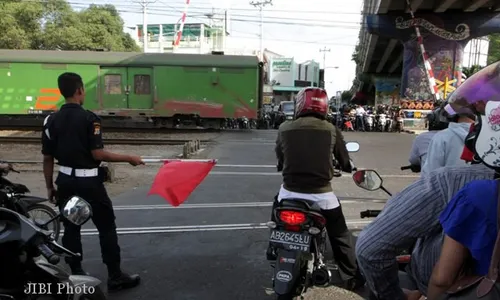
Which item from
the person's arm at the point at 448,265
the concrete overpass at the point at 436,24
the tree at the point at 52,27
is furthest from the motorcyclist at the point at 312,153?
the tree at the point at 52,27

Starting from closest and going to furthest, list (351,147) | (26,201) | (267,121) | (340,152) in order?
(340,152), (351,147), (26,201), (267,121)

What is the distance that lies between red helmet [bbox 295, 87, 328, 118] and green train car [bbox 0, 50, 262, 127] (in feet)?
55.0

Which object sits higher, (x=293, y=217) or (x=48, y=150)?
(x=48, y=150)

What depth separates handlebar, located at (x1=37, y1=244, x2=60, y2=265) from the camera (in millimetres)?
2413

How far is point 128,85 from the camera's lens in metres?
20.1

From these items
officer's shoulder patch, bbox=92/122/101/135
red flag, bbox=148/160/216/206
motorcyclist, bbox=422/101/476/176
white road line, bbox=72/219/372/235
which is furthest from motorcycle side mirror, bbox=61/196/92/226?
white road line, bbox=72/219/372/235

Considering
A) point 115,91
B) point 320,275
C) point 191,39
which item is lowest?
point 320,275

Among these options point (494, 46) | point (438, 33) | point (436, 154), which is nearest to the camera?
point (436, 154)

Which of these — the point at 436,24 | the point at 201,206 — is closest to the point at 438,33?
the point at 436,24

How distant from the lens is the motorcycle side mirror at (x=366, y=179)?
325cm

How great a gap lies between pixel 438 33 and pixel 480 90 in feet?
82.3

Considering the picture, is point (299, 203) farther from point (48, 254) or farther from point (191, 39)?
point (191, 39)

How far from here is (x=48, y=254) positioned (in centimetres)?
243

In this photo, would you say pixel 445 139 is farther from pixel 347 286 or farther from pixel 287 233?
pixel 347 286
